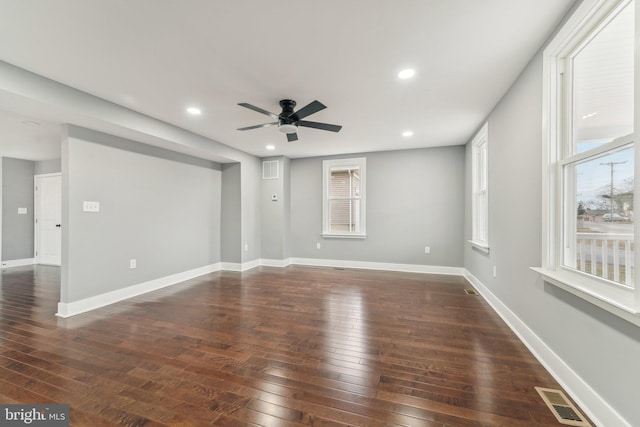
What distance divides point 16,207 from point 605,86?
977 centimetres

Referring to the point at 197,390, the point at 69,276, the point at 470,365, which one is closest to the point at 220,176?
the point at 69,276

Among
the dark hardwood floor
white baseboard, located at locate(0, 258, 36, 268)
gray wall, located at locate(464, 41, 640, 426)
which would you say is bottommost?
the dark hardwood floor

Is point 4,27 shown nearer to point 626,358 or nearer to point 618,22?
point 618,22

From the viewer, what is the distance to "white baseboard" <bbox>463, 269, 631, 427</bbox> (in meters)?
1.42

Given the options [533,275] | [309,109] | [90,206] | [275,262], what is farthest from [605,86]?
[275,262]

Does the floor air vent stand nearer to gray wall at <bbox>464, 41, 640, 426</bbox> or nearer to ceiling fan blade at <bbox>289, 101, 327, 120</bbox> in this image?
gray wall at <bbox>464, 41, 640, 426</bbox>

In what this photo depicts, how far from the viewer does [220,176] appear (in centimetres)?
568

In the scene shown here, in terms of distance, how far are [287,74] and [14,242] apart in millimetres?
7703

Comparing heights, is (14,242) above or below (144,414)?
above

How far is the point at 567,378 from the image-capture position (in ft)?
5.80

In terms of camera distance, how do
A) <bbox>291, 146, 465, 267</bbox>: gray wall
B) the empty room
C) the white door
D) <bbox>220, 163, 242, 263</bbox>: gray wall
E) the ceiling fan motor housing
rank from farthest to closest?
the white door, <bbox>220, 163, 242, 263</bbox>: gray wall, <bbox>291, 146, 465, 267</bbox>: gray wall, the ceiling fan motor housing, the empty room

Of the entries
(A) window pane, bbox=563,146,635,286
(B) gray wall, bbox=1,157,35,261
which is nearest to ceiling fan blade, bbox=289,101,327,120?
(A) window pane, bbox=563,146,635,286

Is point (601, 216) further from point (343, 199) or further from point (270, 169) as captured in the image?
point (270, 169)

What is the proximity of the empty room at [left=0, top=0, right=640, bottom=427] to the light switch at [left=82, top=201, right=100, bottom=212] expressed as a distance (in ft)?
0.09
